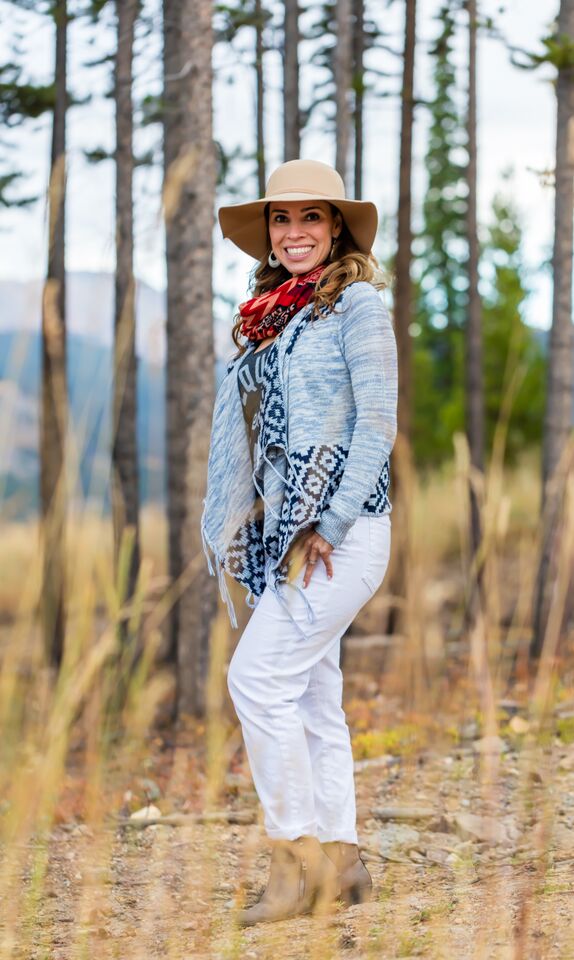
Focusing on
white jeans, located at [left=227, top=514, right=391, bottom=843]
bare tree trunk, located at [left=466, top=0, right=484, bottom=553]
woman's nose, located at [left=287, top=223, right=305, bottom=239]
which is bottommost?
white jeans, located at [left=227, top=514, right=391, bottom=843]

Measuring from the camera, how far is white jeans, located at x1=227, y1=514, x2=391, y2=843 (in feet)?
10.9

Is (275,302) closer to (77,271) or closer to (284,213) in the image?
(284,213)

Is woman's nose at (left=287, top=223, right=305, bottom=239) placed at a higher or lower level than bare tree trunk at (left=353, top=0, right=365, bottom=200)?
lower

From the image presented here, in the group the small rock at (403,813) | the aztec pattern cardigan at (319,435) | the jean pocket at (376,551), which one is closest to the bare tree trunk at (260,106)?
the small rock at (403,813)

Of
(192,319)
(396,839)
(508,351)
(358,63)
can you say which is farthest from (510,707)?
(508,351)

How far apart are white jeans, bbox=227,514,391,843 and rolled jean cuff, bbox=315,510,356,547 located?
0.08 m

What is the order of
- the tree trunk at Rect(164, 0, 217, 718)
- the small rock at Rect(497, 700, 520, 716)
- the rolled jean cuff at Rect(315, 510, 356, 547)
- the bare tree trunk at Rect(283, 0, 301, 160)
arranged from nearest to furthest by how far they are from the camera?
the rolled jean cuff at Rect(315, 510, 356, 547)
the small rock at Rect(497, 700, 520, 716)
the tree trunk at Rect(164, 0, 217, 718)
the bare tree trunk at Rect(283, 0, 301, 160)

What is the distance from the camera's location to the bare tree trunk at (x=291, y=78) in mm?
12289

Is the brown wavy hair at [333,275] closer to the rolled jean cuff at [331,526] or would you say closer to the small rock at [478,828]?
the rolled jean cuff at [331,526]

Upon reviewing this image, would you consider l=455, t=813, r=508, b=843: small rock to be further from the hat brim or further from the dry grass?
the hat brim

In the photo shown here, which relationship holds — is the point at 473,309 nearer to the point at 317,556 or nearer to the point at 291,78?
the point at 291,78

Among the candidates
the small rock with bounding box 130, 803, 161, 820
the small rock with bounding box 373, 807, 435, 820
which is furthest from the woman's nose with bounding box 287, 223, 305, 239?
the small rock with bounding box 130, 803, 161, 820

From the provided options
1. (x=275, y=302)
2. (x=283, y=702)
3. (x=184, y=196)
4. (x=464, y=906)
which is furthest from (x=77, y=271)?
(x=184, y=196)

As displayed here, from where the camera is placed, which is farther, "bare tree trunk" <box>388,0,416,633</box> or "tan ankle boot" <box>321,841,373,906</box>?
"bare tree trunk" <box>388,0,416,633</box>
